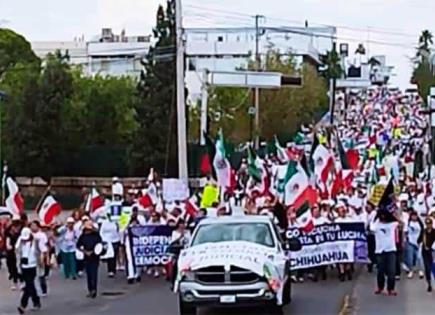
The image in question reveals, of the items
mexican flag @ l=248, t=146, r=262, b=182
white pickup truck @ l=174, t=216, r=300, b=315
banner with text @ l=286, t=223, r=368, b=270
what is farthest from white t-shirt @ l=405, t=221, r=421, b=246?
mexican flag @ l=248, t=146, r=262, b=182

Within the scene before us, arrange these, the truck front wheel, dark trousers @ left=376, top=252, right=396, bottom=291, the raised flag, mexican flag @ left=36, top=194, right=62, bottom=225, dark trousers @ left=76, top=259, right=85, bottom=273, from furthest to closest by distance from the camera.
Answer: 1. the raised flag
2. mexican flag @ left=36, top=194, right=62, bottom=225
3. dark trousers @ left=76, top=259, right=85, bottom=273
4. dark trousers @ left=376, top=252, right=396, bottom=291
5. the truck front wheel

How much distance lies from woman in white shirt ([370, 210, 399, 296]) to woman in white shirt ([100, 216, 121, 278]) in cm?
661

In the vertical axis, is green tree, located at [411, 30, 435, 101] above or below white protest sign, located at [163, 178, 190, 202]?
above

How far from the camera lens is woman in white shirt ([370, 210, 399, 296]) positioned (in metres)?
22.6

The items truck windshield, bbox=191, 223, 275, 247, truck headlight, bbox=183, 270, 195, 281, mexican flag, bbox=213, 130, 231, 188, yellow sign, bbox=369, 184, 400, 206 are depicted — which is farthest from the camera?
mexican flag, bbox=213, 130, 231, 188

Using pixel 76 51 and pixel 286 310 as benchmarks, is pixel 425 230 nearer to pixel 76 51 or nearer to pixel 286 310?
pixel 286 310

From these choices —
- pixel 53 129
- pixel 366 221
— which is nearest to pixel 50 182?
pixel 53 129

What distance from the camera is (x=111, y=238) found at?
1072 inches

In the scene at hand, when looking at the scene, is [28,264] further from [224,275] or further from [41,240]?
[224,275]

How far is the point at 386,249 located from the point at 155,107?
3696cm

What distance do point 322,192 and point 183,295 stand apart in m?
12.3

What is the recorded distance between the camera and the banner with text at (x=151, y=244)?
26859 millimetres

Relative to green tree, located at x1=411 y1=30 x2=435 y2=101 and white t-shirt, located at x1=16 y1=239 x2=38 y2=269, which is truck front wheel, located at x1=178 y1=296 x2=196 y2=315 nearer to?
white t-shirt, located at x1=16 y1=239 x2=38 y2=269

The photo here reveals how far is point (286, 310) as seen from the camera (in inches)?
816
